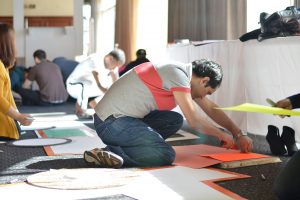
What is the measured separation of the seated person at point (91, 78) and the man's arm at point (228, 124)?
201 cm

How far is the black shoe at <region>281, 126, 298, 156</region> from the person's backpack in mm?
664

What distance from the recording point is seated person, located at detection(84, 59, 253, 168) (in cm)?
241

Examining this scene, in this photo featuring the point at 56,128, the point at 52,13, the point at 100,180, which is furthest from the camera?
the point at 52,13

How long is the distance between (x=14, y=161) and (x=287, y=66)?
183 cm

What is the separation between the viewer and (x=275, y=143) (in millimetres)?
2924

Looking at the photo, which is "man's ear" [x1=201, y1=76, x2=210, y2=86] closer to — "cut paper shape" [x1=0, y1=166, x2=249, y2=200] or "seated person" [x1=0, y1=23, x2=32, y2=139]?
"cut paper shape" [x1=0, y1=166, x2=249, y2=200]

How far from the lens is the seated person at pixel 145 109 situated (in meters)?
2.41

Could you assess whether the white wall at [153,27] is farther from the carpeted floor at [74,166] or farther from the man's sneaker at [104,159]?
the man's sneaker at [104,159]

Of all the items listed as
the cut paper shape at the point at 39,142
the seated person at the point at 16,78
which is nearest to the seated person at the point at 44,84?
the seated person at the point at 16,78

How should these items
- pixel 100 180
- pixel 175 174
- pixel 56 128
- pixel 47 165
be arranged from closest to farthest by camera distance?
pixel 100 180 < pixel 175 174 < pixel 47 165 < pixel 56 128

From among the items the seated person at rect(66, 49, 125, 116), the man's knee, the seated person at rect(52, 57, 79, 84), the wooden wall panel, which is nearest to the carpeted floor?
the man's knee

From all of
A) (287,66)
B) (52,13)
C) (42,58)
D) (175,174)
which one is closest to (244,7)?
(287,66)

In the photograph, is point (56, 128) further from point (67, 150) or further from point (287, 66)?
point (287, 66)

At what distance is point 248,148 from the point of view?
8.87ft
